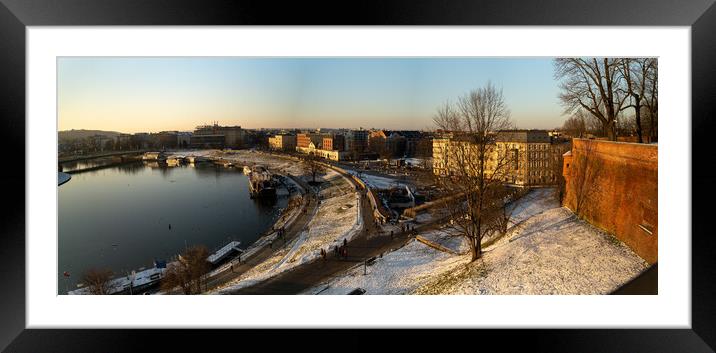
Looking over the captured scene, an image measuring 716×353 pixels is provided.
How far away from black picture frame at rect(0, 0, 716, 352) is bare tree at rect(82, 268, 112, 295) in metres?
3.85

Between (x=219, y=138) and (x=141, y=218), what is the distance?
468 inches

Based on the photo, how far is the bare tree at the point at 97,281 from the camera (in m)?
5.83

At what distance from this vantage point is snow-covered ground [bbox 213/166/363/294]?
659 centimetres

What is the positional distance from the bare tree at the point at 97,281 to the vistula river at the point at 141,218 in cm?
25

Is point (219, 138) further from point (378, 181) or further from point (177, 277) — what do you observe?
point (177, 277)

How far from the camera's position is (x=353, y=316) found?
2570mm

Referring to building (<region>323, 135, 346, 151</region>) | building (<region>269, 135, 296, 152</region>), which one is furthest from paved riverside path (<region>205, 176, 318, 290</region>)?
building (<region>323, 135, 346, 151</region>)

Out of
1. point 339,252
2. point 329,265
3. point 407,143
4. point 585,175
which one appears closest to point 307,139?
point 407,143

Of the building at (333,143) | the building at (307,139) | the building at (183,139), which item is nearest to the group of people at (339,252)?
the building at (183,139)

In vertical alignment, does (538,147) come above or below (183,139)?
below

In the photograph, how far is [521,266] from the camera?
4.80 m

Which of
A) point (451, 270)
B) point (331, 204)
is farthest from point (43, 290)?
point (331, 204)

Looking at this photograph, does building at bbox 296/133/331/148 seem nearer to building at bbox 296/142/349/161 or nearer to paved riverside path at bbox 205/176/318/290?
building at bbox 296/142/349/161

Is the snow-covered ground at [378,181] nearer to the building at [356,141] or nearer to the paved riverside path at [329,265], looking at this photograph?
the paved riverside path at [329,265]
